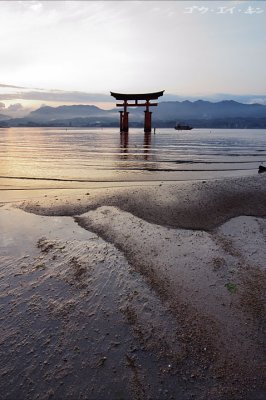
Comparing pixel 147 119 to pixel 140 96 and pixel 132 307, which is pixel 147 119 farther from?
pixel 132 307

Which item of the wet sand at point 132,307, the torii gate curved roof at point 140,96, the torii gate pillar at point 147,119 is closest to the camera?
the wet sand at point 132,307

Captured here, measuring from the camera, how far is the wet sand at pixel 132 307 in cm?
255

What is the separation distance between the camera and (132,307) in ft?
11.9

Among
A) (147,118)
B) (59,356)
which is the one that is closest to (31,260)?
(59,356)

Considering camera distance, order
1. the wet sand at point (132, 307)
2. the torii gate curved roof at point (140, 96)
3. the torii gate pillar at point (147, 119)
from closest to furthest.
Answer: the wet sand at point (132, 307) → the torii gate curved roof at point (140, 96) → the torii gate pillar at point (147, 119)

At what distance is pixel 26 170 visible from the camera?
16156 mm

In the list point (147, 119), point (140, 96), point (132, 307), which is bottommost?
point (132, 307)

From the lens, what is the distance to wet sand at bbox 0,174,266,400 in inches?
100

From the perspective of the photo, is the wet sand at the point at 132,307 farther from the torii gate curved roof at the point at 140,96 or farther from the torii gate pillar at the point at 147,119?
the torii gate pillar at the point at 147,119

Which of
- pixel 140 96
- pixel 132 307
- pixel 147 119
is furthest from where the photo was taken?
pixel 147 119

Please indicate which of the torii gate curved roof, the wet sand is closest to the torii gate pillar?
the torii gate curved roof

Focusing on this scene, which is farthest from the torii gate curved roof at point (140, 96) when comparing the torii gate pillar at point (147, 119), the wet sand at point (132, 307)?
the wet sand at point (132, 307)

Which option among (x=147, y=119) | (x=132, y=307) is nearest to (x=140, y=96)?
(x=147, y=119)

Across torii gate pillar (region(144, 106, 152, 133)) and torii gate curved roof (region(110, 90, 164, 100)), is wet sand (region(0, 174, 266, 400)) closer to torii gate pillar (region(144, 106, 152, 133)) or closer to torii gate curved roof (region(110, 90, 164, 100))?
torii gate curved roof (region(110, 90, 164, 100))
